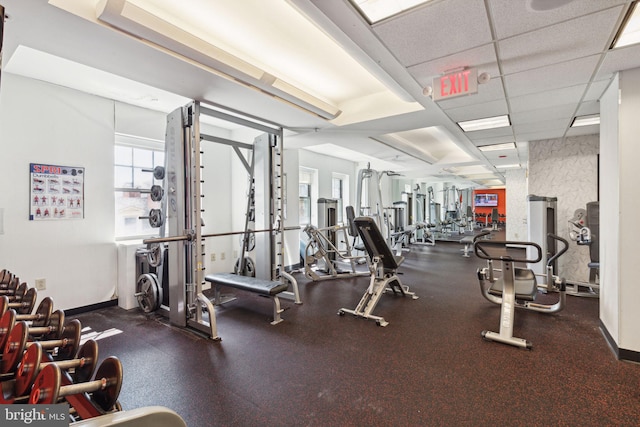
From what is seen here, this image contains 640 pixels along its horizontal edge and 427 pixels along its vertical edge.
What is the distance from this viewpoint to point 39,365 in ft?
3.10

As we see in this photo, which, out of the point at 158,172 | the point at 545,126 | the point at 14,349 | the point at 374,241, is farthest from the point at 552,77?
the point at 158,172

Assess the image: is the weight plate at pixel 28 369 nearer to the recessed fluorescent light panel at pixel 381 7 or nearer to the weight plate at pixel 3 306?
the weight plate at pixel 3 306

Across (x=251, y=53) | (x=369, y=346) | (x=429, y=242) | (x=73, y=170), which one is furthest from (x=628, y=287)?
(x=429, y=242)

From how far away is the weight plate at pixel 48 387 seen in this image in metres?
0.82

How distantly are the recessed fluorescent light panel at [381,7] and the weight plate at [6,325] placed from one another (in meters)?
2.25

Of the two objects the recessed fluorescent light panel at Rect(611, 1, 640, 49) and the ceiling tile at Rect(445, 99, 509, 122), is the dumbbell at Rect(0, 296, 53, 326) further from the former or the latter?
the ceiling tile at Rect(445, 99, 509, 122)

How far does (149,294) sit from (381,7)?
3.48m

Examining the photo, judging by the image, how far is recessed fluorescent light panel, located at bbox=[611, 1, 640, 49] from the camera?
1679mm

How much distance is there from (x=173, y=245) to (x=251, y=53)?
2.04 meters

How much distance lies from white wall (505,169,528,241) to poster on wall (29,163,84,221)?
9465mm

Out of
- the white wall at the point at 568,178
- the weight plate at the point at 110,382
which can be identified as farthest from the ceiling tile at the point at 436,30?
the white wall at the point at 568,178

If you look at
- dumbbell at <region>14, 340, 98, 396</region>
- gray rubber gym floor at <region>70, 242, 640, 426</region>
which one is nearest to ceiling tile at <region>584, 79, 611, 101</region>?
gray rubber gym floor at <region>70, 242, 640, 426</region>

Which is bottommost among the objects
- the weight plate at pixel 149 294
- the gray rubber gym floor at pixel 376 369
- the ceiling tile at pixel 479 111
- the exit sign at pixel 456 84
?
the gray rubber gym floor at pixel 376 369

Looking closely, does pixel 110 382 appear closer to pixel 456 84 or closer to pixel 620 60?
pixel 456 84
